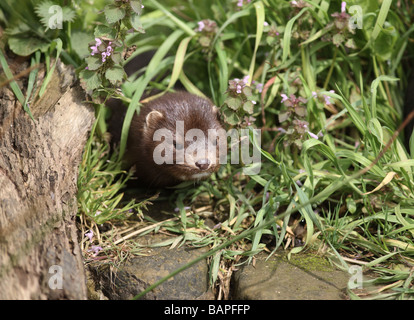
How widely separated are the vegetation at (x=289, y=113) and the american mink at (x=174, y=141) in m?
0.22

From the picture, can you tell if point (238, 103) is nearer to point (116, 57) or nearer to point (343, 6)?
point (116, 57)

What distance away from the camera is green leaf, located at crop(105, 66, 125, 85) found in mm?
4160

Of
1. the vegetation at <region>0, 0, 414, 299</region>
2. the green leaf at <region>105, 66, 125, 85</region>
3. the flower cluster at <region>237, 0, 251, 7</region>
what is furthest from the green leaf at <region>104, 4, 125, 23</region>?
the flower cluster at <region>237, 0, 251, 7</region>

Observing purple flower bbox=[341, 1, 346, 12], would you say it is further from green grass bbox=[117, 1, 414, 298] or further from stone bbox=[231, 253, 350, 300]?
stone bbox=[231, 253, 350, 300]

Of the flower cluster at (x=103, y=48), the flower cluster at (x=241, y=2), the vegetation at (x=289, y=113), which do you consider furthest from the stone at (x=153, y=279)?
the flower cluster at (x=241, y=2)

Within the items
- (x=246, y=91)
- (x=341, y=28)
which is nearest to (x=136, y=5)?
(x=246, y=91)

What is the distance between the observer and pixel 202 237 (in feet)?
14.4

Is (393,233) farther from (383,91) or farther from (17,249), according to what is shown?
(17,249)

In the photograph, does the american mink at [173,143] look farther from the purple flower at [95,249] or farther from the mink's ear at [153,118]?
the purple flower at [95,249]

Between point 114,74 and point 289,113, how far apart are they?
5.66 feet

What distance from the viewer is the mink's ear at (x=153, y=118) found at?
484 centimetres

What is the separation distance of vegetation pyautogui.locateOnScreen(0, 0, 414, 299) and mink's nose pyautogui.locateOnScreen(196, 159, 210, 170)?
38 centimetres

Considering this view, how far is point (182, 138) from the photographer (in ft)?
15.6

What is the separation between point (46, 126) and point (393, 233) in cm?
311
